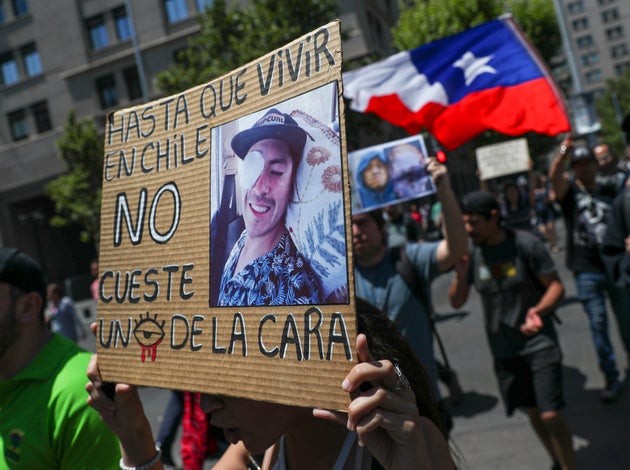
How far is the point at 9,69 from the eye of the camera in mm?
30906

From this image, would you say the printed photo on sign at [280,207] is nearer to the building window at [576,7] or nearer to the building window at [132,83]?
the building window at [132,83]

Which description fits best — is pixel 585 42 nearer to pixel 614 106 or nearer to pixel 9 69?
pixel 614 106

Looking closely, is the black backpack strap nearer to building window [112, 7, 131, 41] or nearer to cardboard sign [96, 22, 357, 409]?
cardboard sign [96, 22, 357, 409]

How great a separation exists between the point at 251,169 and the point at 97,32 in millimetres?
31426

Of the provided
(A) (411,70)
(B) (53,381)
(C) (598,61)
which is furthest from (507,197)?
(C) (598,61)

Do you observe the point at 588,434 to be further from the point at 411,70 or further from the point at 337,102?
Answer: the point at 337,102

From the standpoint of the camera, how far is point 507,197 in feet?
33.8

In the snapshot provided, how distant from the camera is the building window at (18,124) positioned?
1196 inches

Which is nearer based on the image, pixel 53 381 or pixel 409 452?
pixel 409 452

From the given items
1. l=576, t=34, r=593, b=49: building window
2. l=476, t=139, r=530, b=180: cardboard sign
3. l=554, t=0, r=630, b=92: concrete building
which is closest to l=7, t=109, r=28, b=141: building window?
l=476, t=139, r=530, b=180: cardboard sign

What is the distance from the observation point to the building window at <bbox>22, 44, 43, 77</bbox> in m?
30.3

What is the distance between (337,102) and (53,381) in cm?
151

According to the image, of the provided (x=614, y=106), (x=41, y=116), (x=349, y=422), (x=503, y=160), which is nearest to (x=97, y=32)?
(x=41, y=116)

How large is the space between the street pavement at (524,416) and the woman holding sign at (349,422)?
2076 mm
